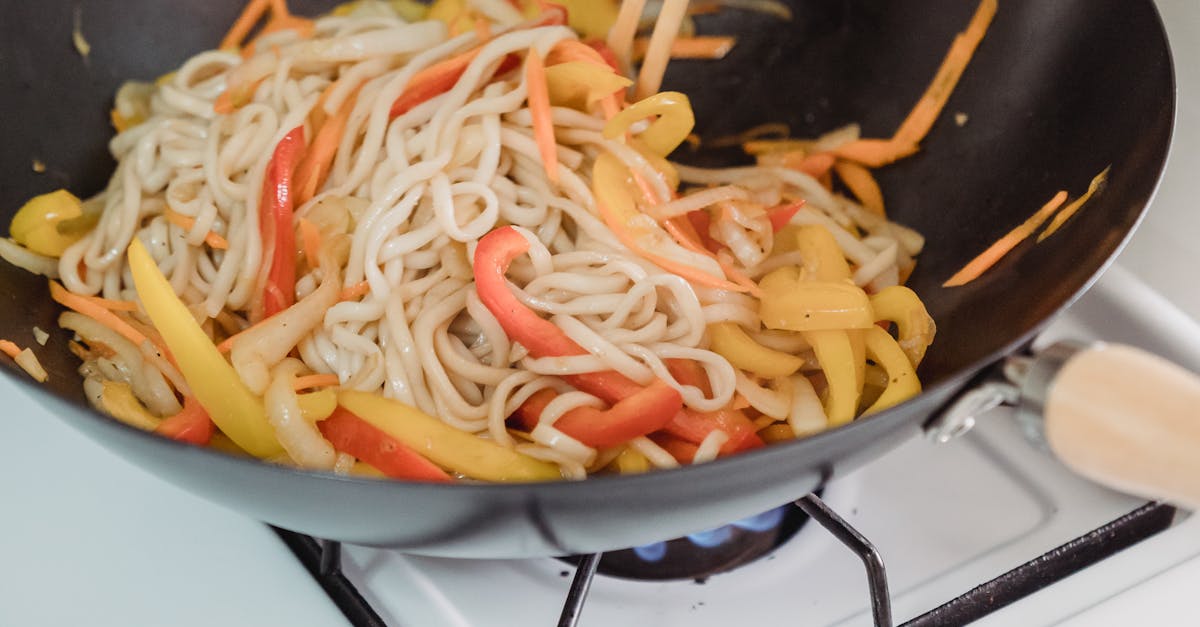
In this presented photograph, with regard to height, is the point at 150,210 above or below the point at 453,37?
below

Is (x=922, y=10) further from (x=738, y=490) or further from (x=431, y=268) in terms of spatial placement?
(x=738, y=490)

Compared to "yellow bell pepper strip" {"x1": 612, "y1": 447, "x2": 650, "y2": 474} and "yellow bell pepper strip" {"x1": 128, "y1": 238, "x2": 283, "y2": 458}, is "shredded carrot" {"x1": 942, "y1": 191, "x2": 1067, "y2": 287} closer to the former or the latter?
"yellow bell pepper strip" {"x1": 612, "y1": 447, "x2": 650, "y2": 474}

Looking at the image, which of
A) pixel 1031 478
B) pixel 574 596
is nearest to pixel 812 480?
pixel 574 596

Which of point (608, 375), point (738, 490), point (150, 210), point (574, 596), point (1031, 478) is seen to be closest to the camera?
point (738, 490)

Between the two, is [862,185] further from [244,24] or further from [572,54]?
[244,24]

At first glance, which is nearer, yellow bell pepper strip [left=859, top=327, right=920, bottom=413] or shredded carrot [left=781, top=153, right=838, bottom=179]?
yellow bell pepper strip [left=859, top=327, right=920, bottom=413]

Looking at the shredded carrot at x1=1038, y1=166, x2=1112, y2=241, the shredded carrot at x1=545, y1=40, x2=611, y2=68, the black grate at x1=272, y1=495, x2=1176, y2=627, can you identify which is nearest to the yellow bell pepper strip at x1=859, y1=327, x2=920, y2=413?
the black grate at x1=272, y1=495, x2=1176, y2=627

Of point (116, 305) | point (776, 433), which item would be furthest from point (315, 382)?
point (776, 433)
